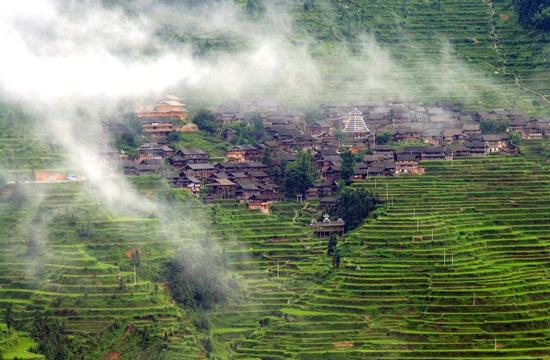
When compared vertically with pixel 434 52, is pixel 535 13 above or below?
above

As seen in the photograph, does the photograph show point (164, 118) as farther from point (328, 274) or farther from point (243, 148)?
point (328, 274)

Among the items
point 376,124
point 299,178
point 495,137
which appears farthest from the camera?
point 376,124

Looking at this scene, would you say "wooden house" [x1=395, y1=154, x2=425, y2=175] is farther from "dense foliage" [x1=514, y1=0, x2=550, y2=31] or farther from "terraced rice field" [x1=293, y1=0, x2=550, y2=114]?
"dense foliage" [x1=514, y1=0, x2=550, y2=31]

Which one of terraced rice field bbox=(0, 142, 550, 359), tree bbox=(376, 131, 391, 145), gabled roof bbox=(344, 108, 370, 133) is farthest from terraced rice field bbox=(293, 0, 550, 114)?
terraced rice field bbox=(0, 142, 550, 359)

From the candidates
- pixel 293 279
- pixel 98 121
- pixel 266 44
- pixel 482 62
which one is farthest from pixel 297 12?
pixel 293 279

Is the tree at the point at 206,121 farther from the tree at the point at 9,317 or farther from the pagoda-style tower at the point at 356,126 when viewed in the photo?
the tree at the point at 9,317

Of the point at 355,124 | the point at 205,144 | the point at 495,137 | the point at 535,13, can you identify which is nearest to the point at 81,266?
the point at 205,144

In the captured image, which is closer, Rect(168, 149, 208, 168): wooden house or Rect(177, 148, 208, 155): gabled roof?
Rect(168, 149, 208, 168): wooden house
